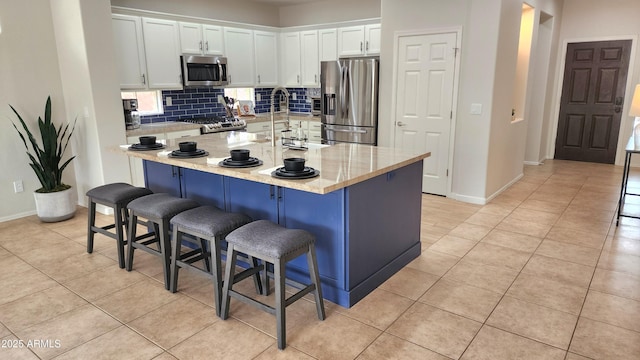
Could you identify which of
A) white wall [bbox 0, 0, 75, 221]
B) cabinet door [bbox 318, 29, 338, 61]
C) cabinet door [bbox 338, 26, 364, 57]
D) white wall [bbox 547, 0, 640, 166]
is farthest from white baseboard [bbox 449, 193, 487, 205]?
white wall [bbox 0, 0, 75, 221]

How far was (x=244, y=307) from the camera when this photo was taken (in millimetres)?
2684

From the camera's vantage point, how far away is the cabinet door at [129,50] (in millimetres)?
4723

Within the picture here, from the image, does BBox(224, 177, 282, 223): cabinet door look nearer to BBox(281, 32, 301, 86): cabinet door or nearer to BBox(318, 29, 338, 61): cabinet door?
BBox(318, 29, 338, 61): cabinet door

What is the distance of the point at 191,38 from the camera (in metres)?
5.46

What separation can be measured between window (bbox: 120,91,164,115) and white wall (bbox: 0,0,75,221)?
99 cm

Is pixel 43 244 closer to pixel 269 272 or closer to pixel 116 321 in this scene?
pixel 116 321

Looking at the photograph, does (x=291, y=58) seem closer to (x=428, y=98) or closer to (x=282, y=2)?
(x=282, y=2)

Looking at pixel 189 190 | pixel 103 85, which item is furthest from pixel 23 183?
pixel 189 190

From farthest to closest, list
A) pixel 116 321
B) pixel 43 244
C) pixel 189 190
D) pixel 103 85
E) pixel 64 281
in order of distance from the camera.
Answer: pixel 103 85 → pixel 43 244 → pixel 189 190 → pixel 64 281 → pixel 116 321

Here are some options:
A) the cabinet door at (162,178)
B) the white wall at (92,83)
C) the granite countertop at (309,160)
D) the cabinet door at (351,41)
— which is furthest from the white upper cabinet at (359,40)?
the cabinet door at (162,178)

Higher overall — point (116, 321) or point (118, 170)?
point (118, 170)

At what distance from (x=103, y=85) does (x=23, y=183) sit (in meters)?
1.41

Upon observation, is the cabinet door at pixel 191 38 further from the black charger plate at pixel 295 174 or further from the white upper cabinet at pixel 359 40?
the black charger plate at pixel 295 174

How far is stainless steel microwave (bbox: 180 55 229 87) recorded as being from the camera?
5445 mm
